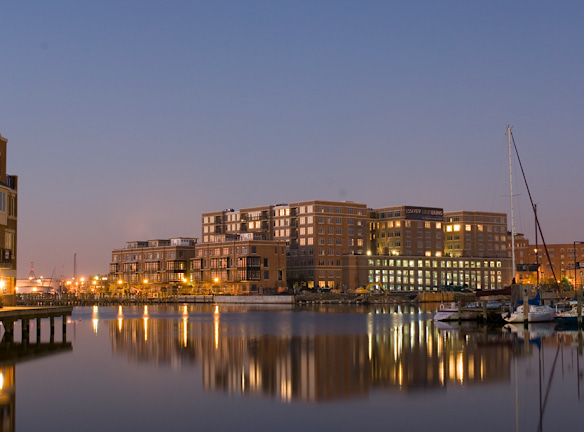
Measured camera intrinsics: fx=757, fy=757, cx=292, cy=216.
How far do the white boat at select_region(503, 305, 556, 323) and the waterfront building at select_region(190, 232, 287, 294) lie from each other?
9329cm

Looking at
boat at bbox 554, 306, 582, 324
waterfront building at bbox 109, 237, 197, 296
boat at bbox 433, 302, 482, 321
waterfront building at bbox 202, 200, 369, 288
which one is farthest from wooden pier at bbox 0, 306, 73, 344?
waterfront building at bbox 109, 237, 197, 296

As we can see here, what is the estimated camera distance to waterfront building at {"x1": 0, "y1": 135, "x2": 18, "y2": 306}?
58.0 meters

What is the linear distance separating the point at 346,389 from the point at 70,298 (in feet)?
461

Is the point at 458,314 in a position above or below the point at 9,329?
below

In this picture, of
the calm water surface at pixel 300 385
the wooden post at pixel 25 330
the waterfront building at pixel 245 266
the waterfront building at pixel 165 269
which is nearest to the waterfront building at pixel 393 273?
the waterfront building at pixel 245 266

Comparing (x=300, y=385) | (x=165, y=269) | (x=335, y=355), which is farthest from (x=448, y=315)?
(x=165, y=269)

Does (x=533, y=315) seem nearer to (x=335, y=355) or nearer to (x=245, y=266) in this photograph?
(x=335, y=355)

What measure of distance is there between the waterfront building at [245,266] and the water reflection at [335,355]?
90735mm

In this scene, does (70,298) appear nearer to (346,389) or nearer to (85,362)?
(85,362)

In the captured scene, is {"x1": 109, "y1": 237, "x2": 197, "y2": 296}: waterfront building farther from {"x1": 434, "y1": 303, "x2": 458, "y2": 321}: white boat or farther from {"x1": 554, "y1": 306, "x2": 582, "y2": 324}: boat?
{"x1": 554, "y1": 306, "x2": 582, "y2": 324}: boat

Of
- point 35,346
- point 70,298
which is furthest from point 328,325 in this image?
point 70,298

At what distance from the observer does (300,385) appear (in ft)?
116

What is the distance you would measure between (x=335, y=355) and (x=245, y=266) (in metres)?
120

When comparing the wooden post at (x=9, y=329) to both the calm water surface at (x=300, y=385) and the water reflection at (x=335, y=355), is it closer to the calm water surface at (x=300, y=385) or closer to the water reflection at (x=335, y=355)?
the calm water surface at (x=300, y=385)
